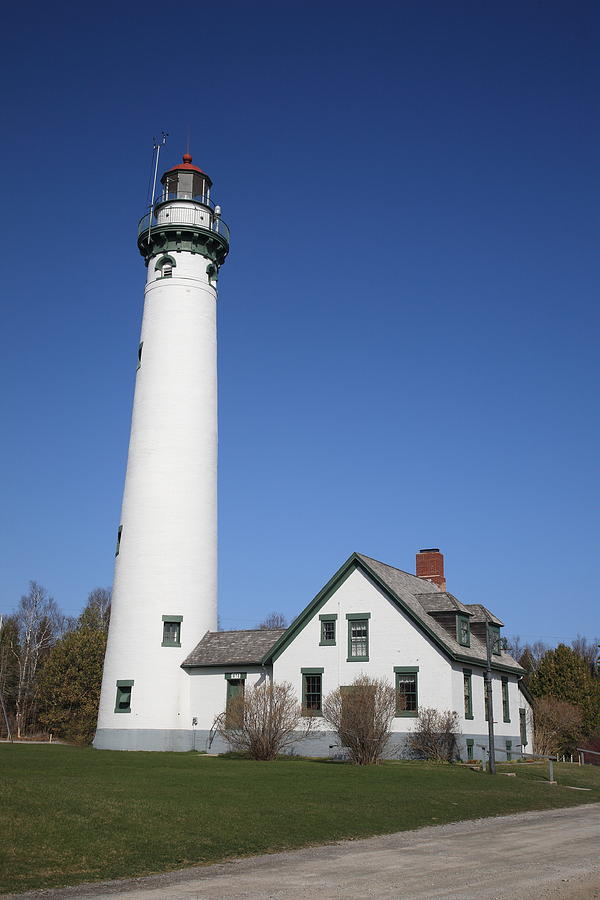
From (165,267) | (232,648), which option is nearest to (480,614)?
(232,648)

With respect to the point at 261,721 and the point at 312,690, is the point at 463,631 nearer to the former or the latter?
the point at 312,690

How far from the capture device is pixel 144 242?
4100 centimetres

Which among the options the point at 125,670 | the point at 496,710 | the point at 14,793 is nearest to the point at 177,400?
the point at 125,670

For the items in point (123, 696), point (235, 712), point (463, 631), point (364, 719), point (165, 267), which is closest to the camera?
point (364, 719)

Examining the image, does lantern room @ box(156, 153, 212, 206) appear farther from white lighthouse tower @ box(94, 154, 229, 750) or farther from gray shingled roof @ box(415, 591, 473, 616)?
gray shingled roof @ box(415, 591, 473, 616)

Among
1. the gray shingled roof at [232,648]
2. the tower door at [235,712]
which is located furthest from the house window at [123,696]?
the tower door at [235,712]

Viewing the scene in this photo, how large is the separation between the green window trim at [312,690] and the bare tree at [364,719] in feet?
9.90

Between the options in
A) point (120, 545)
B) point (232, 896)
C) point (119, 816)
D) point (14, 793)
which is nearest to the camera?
point (232, 896)

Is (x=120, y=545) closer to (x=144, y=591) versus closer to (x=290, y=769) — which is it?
(x=144, y=591)

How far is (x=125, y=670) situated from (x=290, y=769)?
11667 millimetres

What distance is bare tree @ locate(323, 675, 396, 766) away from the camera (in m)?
29.7

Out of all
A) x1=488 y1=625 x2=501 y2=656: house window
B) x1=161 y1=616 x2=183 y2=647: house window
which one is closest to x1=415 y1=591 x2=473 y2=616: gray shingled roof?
x1=488 y1=625 x2=501 y2=656: house window

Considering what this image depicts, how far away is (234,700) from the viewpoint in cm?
3247

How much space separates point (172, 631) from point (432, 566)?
43.2ft
